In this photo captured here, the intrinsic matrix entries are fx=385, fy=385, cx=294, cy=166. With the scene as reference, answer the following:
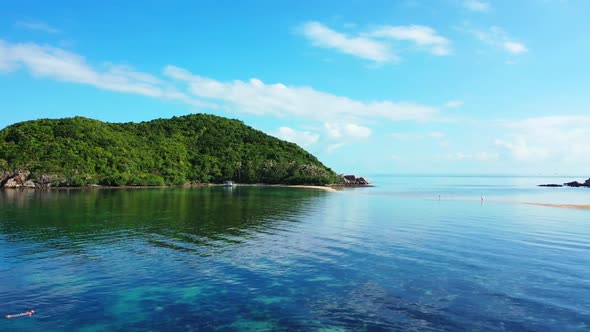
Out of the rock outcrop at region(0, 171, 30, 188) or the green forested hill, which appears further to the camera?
the green forested hill

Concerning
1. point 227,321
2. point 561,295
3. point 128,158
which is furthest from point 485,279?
point 128,158

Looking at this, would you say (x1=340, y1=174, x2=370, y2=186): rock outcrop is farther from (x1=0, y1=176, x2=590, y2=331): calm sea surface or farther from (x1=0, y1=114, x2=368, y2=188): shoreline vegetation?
(x1=0, y1=176, x2=590, y2=331): calm sea surface

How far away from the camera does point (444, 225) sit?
155 feet

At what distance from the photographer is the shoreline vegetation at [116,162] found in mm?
128750

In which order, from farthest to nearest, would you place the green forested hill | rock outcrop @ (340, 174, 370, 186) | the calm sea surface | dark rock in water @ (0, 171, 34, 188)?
1. rock outcrop @ (340, 174, 370, 186)
2. the green forested hill
3. dark rock in water @ (0, 171, 34, 188)
4. the calm sea surface

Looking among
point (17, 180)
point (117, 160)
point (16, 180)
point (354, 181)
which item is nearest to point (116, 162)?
point (117, 160)

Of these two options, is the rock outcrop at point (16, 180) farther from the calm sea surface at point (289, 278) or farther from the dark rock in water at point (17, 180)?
the calm sea surface at point (289, 278)

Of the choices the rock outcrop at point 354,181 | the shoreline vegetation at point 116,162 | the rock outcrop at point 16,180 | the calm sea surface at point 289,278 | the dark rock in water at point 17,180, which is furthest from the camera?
the rock outcrop at point 354,181

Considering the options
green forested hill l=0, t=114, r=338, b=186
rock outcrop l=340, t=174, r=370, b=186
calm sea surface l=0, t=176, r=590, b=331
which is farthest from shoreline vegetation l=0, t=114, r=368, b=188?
calm sea surface l=0, t=176, r=590, b=331

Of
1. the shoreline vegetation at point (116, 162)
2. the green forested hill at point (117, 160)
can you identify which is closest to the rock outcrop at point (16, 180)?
the shoreline vegetation at point (116, 162)

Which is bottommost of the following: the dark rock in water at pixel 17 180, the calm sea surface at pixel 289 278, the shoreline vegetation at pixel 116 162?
the calm sea surface at pixel 289 278

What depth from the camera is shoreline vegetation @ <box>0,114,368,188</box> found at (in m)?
129

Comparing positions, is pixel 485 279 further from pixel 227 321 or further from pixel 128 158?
pixel 128 158

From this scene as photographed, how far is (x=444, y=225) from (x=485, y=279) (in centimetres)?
2492
